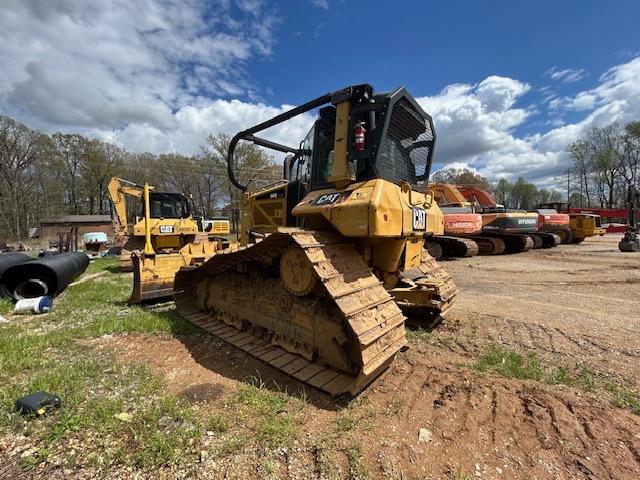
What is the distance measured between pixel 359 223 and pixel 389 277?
4.39 feet

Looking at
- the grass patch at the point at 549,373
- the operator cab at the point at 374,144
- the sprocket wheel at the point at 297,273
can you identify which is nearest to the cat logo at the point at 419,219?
the operator cab at the point at 374,144

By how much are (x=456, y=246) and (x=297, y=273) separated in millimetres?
10887

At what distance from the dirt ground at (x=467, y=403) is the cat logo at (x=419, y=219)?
4.68ft

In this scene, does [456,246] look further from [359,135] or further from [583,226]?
[583,226]

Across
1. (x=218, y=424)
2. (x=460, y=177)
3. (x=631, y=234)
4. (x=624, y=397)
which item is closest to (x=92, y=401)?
(x=218, y=424)

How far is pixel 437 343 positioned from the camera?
4.20 metres

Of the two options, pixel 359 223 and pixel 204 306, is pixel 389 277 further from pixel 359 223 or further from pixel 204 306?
pixel 204 306

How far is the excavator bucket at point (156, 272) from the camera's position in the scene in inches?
228

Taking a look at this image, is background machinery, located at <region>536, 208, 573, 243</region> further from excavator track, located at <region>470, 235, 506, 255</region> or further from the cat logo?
the cat logo

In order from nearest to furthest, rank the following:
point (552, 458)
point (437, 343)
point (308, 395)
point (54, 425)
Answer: point (552, 458) < point (54, 425) < point (308, 395) < point (437, 343)

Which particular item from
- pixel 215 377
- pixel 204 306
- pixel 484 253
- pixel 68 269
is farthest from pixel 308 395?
pixel 484 253

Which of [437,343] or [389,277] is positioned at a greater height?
[389,277]

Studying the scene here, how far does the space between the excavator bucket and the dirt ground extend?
62.2 inches

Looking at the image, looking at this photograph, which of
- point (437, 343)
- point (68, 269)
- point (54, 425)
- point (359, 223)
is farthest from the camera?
Result: point (68, 269)
